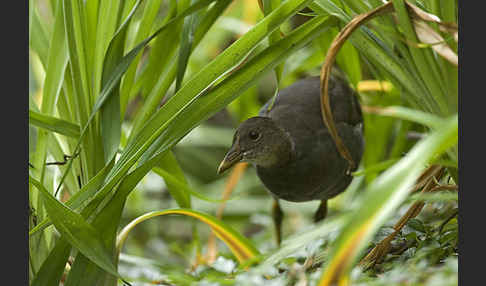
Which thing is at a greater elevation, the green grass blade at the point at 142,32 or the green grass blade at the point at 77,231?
the green grass blade at the point at 142,32

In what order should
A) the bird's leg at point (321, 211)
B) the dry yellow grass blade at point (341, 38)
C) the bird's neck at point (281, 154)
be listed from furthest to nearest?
the bird's leg at point (321, 211)
the bird's neck at point (281, 154)
the dry yellow grass blade at point (341, 38)

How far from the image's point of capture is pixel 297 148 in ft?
4.55

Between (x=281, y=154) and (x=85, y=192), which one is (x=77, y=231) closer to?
(x=85, y=192)

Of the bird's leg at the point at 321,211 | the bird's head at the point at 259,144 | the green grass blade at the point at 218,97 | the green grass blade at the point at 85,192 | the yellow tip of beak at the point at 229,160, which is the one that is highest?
the bird's leg at the point at 321,211

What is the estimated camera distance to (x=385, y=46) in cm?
101

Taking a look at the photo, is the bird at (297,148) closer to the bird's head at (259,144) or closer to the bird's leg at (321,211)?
the bird's head at (259,144)

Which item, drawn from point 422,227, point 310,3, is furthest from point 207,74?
point 422,227

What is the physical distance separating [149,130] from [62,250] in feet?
0.86

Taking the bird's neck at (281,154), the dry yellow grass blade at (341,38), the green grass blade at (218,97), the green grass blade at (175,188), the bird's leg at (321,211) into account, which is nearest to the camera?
the dry yellow grass blade at (341,38)

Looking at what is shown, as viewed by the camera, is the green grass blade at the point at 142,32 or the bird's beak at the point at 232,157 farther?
the bird's beak at the point at 232,157

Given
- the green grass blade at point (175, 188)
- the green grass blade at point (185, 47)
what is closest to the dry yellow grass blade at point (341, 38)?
the green grass blade at point (185, 47)

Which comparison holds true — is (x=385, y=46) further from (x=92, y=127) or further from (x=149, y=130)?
(x=92, y=127)

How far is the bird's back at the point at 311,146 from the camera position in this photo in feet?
4.50

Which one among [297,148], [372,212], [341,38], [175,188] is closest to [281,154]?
[297,148]
